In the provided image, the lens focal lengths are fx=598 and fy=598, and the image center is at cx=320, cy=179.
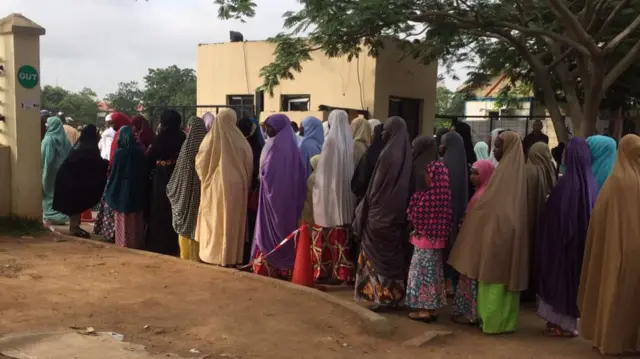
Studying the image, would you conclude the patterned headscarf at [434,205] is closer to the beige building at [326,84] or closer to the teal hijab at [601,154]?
the teal hijab at [601,154]

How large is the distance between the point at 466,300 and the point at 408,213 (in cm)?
89

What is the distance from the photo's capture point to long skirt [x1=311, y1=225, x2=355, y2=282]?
6035 mm

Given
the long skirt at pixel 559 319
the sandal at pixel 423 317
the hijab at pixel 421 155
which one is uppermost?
the hijab at pixel 421 155

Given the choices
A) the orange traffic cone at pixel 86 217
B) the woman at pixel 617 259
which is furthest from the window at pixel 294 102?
the woman at pixel 617 259

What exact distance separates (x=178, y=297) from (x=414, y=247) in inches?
81.8

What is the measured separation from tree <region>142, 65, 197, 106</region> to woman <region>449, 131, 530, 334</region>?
30816mm

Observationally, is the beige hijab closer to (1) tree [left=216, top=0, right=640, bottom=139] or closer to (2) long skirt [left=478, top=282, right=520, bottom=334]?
(2) long skirt [left=478, top=282, right=520, bottom=334]

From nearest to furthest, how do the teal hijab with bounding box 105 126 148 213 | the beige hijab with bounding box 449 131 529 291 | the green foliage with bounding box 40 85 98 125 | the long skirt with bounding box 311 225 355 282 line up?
1. the beige hijab with bounding box 449 131 529 291
2. the long skirt with bounding box 311 225 355 282
3. the teal hijab with bounding box 105 126 148 213
4. the green foliage with bounding box 40 85 98 125

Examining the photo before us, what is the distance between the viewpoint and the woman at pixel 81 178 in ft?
24.9

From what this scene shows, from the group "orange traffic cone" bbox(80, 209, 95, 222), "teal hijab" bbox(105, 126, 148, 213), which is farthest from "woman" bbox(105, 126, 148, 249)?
"orange traffic cone" bbox(80, 209, 95, 222)

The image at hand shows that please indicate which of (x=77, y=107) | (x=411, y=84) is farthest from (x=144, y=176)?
(x=77, y=107)

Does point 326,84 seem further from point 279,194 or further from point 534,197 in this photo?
point 534,197

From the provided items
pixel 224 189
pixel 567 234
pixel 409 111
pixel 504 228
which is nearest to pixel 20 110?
pixel 224 189

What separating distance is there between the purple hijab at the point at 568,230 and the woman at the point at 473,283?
0.54 m
